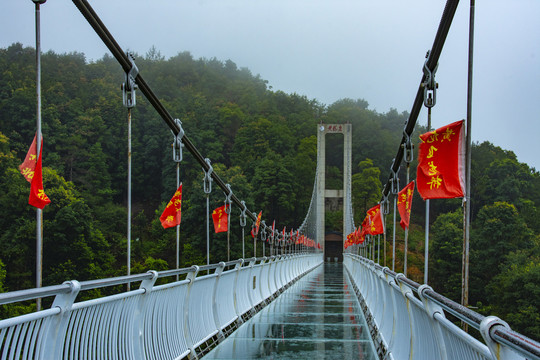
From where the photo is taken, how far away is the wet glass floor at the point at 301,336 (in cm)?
587

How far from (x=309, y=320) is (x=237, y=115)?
71.7 m

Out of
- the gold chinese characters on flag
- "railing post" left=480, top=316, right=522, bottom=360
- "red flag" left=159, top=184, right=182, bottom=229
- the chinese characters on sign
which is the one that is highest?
the chinese characters on sign

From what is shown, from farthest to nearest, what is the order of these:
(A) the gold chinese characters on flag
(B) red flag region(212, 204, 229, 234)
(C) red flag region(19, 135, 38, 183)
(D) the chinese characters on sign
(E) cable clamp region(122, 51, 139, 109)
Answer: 1. (D) the chinese characters on sign
2. (B) red flag region(212, 204, 229, 234)
3. (E) cable clamp region(122, 51, 139, 109)
4. (C) red flag region(19, 135, 38, 183)
5. (A) the gold chinese characters on flag

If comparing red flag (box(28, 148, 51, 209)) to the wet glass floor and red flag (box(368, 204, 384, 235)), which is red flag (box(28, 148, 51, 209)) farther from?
red flag (box(368, 204, 384, 235))

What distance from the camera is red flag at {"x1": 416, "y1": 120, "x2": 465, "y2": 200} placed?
5758mm

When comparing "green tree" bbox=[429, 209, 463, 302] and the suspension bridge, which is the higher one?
the suspension bridge

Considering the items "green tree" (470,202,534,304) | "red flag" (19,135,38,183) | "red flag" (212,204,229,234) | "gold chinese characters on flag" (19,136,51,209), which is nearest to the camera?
"gold chinese characters on flag" (19,136,51,209)

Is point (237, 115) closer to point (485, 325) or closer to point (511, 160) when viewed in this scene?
point (511, 160)

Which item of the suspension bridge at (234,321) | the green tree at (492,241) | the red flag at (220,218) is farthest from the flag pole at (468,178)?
the green tree at (492,241)

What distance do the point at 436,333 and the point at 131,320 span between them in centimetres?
207

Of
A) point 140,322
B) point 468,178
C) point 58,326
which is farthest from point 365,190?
point 58,326

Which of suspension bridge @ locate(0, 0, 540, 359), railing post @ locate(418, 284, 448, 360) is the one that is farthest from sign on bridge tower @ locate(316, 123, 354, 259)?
railing post @ locate(418, 284, 448, 360)

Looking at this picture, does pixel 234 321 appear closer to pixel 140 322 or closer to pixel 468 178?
pixel 140 322

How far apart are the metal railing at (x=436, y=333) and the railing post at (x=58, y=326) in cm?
170
